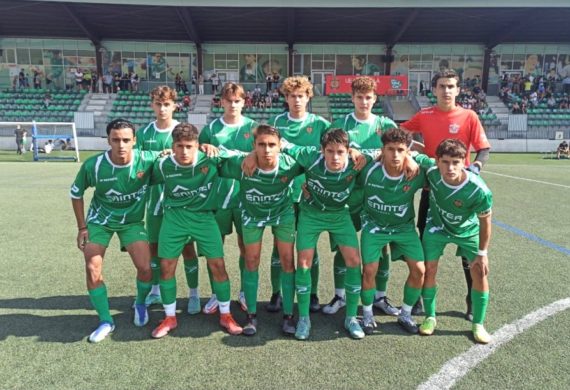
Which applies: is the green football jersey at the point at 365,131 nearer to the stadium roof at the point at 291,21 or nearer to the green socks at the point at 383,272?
the green socks at the point at 383,272

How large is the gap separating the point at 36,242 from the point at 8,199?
3.94m

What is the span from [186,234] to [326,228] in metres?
1.20

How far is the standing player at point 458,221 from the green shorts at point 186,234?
1819mm

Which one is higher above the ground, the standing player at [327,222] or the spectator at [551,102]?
the spectator at [551,102]

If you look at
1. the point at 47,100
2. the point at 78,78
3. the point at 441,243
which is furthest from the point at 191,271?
the point at 78,78

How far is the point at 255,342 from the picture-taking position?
10.8 ft

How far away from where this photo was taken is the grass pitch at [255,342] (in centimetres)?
278

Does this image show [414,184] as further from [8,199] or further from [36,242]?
[8,199]

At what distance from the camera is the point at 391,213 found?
11.4 feet

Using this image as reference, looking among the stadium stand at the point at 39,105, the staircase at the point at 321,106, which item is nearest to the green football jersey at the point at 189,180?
the staircase at the point at 321,106

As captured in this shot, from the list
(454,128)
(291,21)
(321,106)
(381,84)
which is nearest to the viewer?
(454,128)

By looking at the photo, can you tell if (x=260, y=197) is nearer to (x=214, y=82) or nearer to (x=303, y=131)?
(x=303, y=131)

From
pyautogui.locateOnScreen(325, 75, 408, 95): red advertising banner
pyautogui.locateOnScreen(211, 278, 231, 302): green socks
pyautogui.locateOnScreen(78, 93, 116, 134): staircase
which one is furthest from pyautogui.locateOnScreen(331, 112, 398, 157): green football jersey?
pyautogui.locateOnScreen(78, 93, 116, 134): staircase

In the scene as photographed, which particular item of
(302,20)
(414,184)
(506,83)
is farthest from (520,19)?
(414,184)
